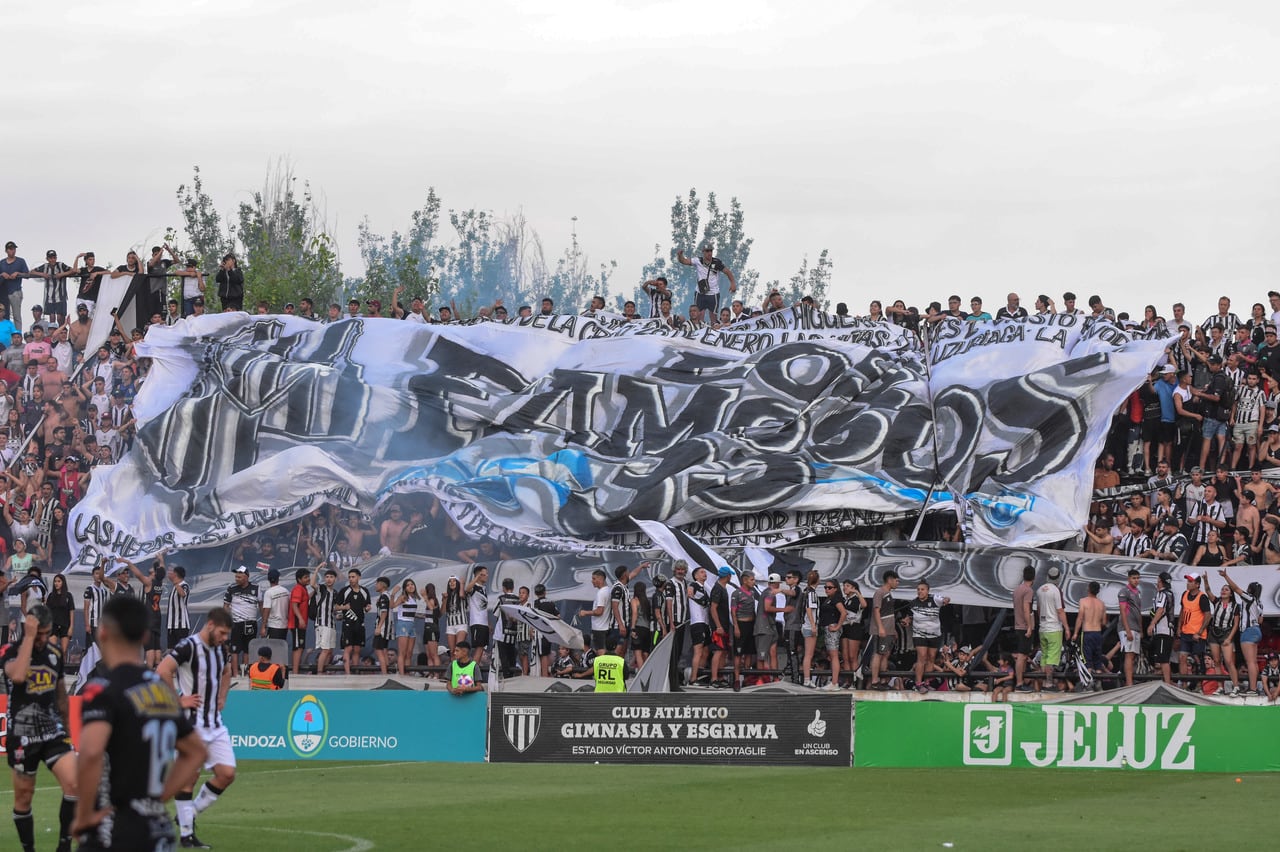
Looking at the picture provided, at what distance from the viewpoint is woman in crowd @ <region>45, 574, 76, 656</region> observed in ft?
92.3

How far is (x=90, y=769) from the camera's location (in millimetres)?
6934

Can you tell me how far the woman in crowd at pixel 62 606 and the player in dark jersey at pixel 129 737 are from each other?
21.9 m

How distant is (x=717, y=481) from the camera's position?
29.5 meters

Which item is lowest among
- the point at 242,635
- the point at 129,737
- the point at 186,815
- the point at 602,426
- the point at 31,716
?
the point at 186,815

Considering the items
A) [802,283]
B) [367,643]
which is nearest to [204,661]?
[367,643]

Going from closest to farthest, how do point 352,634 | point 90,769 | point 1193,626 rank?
point 90,769, point 1193,626, point 352,634

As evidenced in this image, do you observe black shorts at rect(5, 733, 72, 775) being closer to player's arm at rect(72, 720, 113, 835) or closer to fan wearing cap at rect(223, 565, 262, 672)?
player's arm at rect(72, 720, 113, 835)

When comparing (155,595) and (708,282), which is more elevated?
(708,282)

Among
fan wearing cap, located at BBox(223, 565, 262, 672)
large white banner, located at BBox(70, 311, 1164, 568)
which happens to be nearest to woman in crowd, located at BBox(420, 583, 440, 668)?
large white banner, located at BBox(70, 311, 1164, 568)

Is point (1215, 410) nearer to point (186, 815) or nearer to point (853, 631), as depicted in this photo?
point (853, 631)

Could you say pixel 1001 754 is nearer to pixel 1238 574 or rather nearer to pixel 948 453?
pixel 1238 574

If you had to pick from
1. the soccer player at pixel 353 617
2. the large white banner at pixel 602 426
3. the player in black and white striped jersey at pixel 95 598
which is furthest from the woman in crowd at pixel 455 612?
the player in black and white striped jersey at pixel 95 598

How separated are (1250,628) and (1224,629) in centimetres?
36

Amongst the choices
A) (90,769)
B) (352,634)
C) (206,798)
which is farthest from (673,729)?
(90,769)
